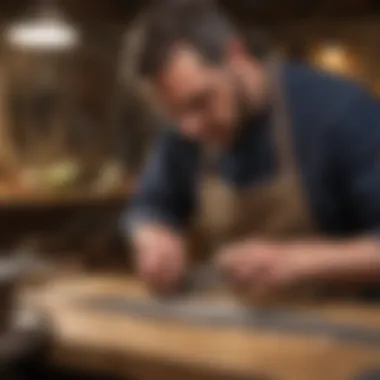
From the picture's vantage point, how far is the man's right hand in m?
1.01

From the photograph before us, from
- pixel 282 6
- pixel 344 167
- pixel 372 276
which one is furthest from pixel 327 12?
pixel 372 276

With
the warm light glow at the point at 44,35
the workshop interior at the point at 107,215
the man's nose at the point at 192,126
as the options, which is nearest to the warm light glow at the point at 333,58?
the workshop interior at the point at 107,215

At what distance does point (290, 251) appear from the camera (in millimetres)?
952

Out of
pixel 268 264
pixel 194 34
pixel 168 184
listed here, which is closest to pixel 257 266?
pixel 268 264

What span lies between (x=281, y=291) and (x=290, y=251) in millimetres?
42

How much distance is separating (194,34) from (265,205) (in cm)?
19

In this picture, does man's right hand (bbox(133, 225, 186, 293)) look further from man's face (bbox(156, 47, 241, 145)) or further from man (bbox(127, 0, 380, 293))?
man's face (bbox(156, 47, 241, 145))

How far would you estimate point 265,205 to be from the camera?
3.15 ft

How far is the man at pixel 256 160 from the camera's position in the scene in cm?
94

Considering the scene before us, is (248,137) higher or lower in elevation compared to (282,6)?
lower

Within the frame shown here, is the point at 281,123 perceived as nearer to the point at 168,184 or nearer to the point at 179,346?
the point at 168,184

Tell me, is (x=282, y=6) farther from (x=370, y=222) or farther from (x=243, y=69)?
(x=370, y=222)

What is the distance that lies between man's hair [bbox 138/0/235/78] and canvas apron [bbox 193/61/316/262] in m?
0.06

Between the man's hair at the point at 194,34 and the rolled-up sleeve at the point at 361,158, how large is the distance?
5.8 inches
